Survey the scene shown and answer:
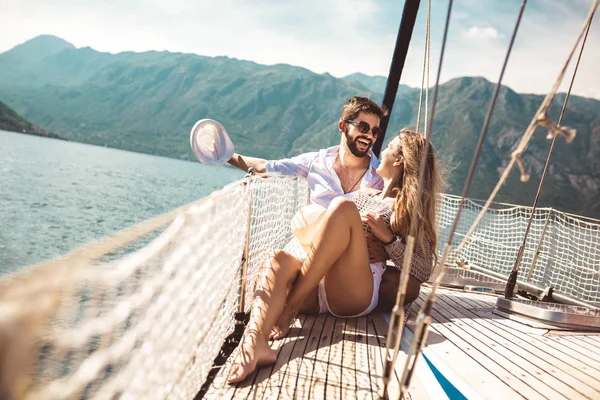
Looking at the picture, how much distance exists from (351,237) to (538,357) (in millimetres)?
1088

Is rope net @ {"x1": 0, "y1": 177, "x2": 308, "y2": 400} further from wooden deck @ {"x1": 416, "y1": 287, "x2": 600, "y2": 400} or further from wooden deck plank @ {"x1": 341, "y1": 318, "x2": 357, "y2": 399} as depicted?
wooden deck @ {"x1": 416, "y1": 287, "x2": 600, "y2": 400}

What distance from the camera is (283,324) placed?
231 cm

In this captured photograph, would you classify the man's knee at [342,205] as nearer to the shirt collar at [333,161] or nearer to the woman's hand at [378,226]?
the woman's hand at [378,226]

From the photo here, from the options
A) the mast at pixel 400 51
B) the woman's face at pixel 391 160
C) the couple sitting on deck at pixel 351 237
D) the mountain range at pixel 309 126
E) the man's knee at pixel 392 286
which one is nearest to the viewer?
the couple sitting on deck at pixel 351 237

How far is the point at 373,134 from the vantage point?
3275 millimetres

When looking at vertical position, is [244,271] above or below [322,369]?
above

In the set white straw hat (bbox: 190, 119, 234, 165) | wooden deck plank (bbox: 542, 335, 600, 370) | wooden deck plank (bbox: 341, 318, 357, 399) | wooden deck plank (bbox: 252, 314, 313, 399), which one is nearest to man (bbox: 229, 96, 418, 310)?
white straw hat (bbox: 190, 119, 234, 165)

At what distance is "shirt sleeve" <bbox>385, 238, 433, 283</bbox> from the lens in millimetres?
2596

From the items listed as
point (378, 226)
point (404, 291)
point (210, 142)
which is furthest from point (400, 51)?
point (404, 291)

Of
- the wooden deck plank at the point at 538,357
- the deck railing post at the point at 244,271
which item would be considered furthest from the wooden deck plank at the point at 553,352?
the deck railing post at the point at 244,271

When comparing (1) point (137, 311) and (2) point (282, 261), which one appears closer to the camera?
(1) point (137, 311)

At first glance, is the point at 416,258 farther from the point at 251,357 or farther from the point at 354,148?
the point at 251,357

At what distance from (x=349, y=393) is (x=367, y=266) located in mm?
761

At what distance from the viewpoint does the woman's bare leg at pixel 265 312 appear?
187cm
